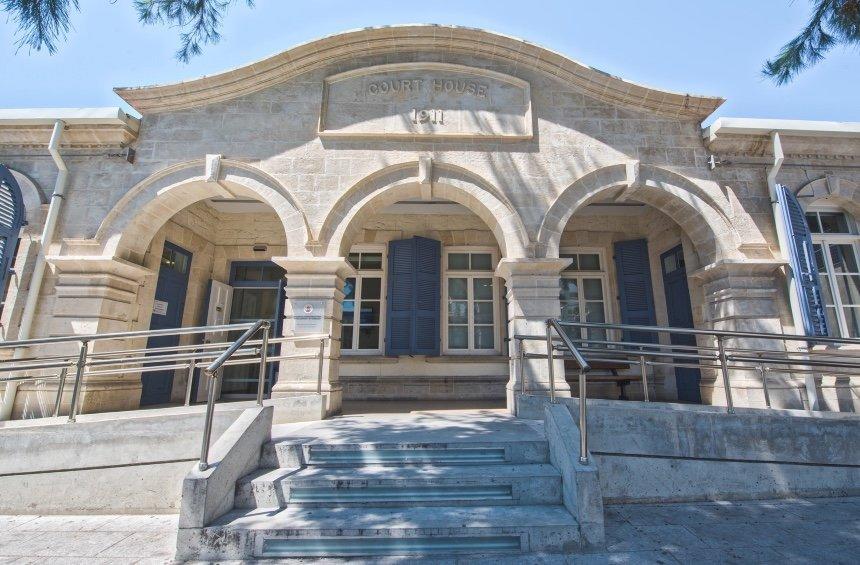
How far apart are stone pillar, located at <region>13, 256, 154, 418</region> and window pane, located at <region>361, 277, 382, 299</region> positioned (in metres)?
3.76

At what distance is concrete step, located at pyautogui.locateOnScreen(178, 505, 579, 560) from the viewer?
2.63 meters

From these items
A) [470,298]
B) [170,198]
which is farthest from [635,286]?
[170,198]

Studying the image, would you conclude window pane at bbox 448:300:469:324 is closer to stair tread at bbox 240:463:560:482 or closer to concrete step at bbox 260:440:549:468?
concrete step at bbox 260:440:549:468

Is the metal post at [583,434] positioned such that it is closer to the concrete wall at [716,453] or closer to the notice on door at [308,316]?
the concrete wall at [716,453]

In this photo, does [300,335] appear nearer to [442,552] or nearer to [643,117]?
[442,552]

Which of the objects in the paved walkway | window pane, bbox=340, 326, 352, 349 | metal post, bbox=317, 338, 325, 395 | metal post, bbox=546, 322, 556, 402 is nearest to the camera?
the paved walkway

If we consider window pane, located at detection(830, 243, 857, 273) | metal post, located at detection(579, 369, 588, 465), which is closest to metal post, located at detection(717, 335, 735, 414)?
metal post, located at detection(579, 369, 588, 465)

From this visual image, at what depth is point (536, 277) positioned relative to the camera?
5559mm

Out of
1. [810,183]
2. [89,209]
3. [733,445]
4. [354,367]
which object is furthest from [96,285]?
[810,183]

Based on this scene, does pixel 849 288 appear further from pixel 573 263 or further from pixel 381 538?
pixel 381 538

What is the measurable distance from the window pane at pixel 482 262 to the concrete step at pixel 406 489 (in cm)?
537

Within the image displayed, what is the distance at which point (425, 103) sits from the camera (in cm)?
628

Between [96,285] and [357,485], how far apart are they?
198 inches

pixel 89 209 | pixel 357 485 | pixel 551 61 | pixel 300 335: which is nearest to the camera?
pixel 357 485
